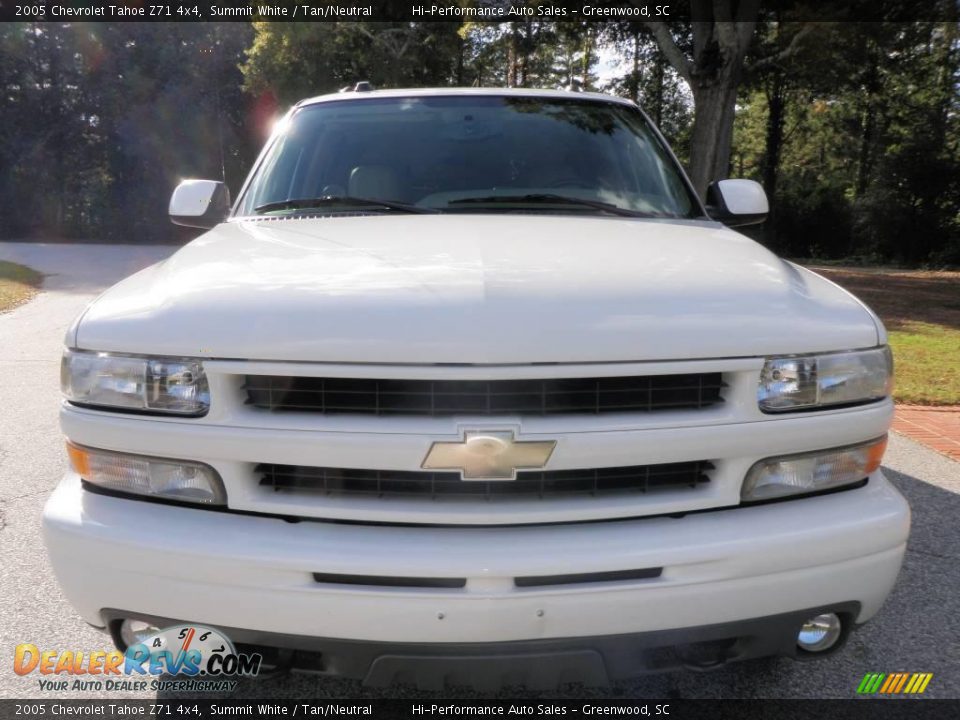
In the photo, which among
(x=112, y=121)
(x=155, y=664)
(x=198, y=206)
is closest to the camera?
(x=155, y=664)

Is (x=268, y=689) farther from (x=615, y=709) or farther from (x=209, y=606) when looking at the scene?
(x=615, y=709)

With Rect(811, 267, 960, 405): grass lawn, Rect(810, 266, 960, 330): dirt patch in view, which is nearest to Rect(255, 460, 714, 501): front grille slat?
Rect(811, 267, 960, 405): grass lawn

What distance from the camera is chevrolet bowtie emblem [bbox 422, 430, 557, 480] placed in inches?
70.3

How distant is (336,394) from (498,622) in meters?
0.63

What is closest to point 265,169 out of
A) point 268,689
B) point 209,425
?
point 209,425

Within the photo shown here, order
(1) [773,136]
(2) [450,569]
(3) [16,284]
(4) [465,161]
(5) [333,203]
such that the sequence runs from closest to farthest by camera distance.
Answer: (2) [450,569]
(5) [333,203]
(4) [465,161]
(3) [16,284]
(1) [773,136]

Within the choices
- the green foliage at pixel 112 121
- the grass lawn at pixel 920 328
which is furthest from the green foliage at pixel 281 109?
the grass lawn at pixel 920 328

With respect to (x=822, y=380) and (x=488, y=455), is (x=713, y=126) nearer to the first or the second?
(x=822, y=380)

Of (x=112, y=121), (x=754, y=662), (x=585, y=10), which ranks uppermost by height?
(x=585, y=10)

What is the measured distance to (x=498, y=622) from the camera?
176 centimetres

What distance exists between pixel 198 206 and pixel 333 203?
72cm

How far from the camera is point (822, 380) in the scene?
1966 millimetres

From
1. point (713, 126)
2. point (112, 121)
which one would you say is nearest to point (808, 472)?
point (713, 126)

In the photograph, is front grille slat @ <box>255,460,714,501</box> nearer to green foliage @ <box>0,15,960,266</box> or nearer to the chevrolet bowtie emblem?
the chevrolet bowtie emblem
